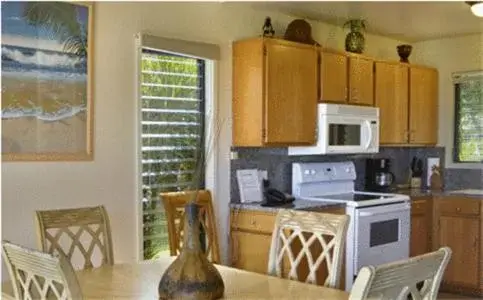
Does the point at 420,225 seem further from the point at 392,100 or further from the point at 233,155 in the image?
the point at 233,155

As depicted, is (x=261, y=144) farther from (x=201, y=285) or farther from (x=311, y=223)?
(x=201, y=285)

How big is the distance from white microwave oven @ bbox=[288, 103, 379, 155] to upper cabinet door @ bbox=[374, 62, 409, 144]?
0.68ft

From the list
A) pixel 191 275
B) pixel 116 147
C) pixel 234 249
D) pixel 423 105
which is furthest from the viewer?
pixel 423 105

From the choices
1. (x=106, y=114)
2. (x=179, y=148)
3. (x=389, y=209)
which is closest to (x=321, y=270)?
(x=389, y=209)

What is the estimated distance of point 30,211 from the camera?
288cm

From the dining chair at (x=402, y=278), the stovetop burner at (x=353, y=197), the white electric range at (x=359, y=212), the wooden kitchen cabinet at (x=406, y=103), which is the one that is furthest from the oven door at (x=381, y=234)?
the dining chair at (x=402, y=278)

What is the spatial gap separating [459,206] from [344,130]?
120cm

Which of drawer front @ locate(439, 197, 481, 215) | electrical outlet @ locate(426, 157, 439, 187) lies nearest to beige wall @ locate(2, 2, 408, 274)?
drawer front @ locate(439, 197, 481, 215)

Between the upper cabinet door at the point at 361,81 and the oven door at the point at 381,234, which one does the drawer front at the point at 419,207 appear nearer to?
the oven door at the point at 381,234

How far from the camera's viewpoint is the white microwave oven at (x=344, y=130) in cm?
411

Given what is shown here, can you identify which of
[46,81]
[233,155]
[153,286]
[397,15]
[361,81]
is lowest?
[153,286]

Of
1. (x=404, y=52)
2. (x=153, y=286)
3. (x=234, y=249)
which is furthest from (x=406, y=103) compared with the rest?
(x=153, y=286)

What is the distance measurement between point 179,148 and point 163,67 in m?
0.51

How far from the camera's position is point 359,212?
390 centimetres
